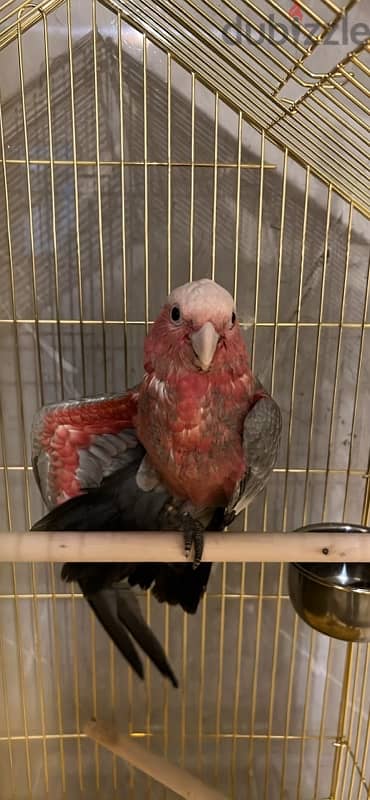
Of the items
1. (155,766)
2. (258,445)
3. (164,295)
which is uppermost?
(164,295)

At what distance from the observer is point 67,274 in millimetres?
931

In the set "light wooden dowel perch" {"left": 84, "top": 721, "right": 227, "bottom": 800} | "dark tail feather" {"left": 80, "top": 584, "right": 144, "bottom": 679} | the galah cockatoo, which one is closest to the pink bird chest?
the galah cockatoo

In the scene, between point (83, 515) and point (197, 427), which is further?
point (83, 515)

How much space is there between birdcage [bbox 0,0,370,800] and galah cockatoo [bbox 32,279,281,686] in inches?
7.4

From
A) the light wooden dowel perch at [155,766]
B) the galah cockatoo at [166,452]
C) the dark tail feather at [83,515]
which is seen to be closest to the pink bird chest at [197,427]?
the galah cockatoo at [166,452]

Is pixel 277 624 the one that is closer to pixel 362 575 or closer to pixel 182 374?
pixel 362 575

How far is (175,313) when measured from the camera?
2.07ft

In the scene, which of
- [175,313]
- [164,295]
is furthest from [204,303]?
[164,295]

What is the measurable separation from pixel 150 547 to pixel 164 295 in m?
0.51

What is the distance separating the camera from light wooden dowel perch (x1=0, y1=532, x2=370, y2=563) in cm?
56

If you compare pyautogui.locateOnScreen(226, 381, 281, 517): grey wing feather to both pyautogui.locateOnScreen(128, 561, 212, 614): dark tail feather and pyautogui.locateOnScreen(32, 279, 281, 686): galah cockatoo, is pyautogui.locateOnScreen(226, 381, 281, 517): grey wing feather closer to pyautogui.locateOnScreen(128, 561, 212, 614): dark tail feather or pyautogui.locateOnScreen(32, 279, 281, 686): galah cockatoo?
pyautogui.locateOnScreen(32, 279, 281, 686): galah cockatoo

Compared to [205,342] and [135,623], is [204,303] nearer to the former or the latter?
[205,342]

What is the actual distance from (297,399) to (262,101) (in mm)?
484

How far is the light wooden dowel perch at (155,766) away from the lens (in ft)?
2.94
